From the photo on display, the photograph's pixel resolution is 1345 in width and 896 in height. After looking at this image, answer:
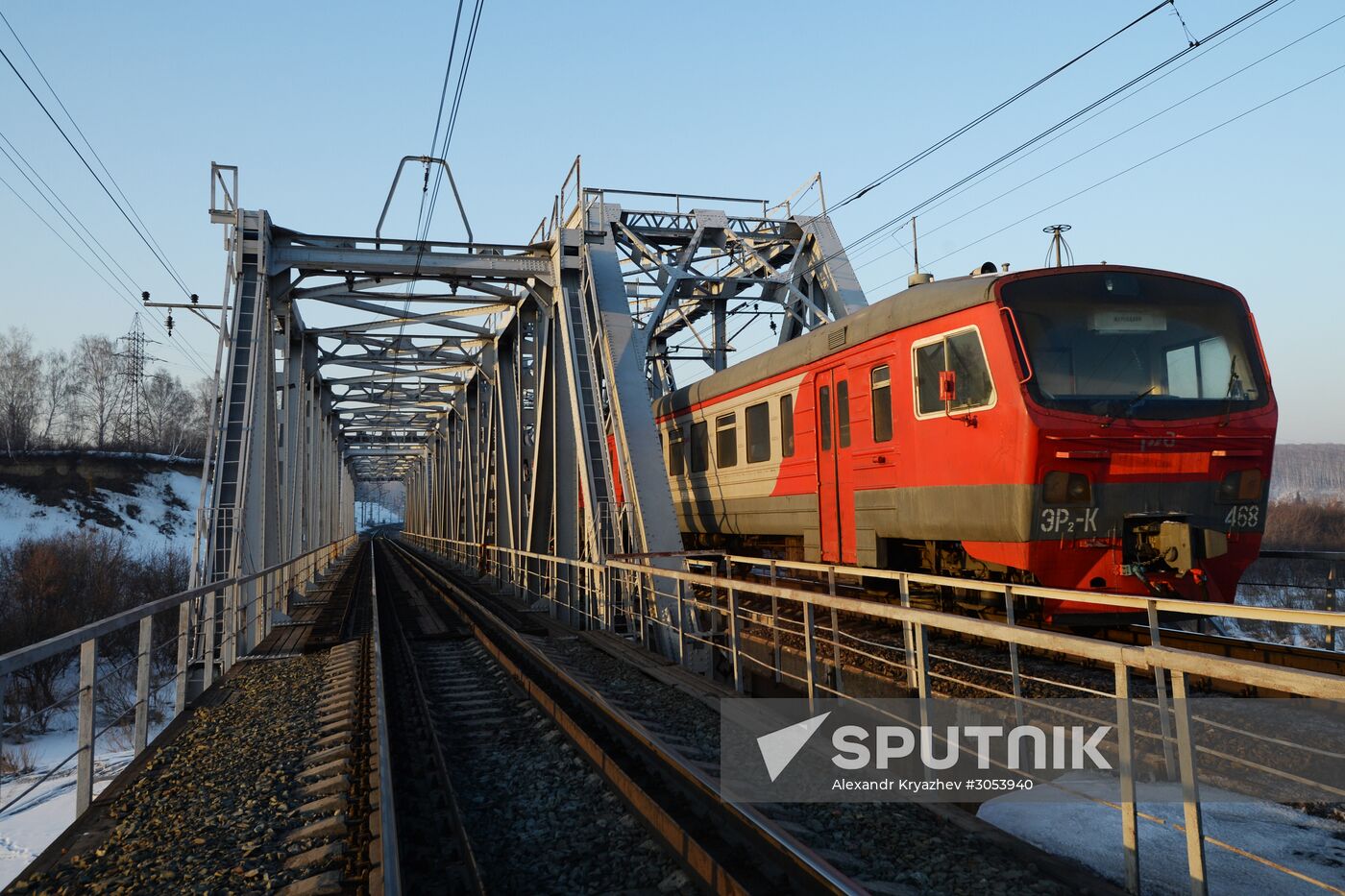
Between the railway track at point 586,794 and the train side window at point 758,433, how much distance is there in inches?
176

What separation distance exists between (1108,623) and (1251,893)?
482cm

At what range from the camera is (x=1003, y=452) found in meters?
8.05

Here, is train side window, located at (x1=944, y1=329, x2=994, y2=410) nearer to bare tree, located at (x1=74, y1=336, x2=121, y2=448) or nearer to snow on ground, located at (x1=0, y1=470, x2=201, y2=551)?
snow on ground, located at (x1=0, y1=470, x2=201, y2=551)

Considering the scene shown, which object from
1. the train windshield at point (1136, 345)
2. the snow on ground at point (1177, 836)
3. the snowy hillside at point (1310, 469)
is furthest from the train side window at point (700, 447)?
the snowy hillside at point (1310, 469)

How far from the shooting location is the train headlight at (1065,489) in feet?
25.9

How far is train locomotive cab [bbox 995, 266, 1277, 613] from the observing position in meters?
7.97

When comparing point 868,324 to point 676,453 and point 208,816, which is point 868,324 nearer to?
point 676,453

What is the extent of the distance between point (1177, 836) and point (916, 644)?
170 cm

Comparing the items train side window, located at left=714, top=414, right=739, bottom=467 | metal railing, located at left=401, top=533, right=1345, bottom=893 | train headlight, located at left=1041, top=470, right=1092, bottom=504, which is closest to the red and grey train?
train headlight, located at left=1041, top=470, right=1092, bottom=504

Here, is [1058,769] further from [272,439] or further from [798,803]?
[272,439]

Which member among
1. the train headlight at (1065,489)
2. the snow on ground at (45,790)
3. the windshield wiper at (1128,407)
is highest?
the windshield wiper at (1128,407)

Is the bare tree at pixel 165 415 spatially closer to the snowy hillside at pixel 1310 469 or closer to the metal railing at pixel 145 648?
the metal railing at pixel 145 648

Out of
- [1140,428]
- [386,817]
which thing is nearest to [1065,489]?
[1140,428]

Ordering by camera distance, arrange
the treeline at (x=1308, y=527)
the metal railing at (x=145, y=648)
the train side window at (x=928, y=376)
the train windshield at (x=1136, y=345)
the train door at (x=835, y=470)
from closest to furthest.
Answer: the metal railing at (x=145, y=648) < the train windshield at (x=1136, y=345) < the train side window at (x=928, y=376) < the train door at (x=835, y=470) < the treeline at (x=1308, y=527)
